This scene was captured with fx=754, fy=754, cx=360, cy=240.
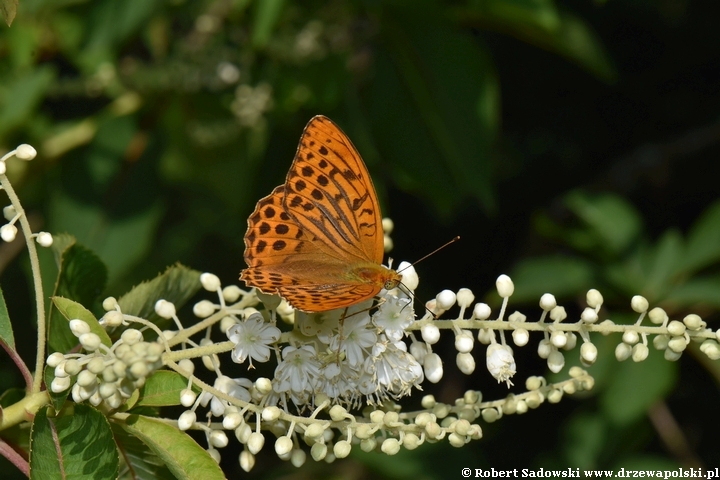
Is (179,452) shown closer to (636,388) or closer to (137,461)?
(137,461)

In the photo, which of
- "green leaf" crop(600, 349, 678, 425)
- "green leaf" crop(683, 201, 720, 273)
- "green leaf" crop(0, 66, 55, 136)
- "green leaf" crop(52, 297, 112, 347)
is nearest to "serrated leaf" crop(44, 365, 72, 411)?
"green leaf" crop(52, 297, 112, 347)

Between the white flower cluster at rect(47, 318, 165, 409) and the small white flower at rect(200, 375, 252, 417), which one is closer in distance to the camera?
the white flower cluster at rect(47, 318, 165, 409)

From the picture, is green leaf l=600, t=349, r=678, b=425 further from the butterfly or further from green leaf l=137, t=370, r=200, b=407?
green leaf l=137, t=370, r=200, b=407

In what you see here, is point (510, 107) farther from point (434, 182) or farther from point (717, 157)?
point (434, 182)

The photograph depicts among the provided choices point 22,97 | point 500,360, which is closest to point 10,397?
point 500,360

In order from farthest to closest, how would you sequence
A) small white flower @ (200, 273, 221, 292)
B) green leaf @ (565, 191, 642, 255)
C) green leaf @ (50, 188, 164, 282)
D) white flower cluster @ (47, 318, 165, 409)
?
green leaf @ (565, 191, 642, 255), green leaf @ (50, 188, 164, 282), small white flower @ (200, 273, 221, 292), white flower cluster @ (47, 318, 165, 409)

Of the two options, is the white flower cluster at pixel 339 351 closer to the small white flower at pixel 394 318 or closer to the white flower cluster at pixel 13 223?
the small white flower at pixel 394 318
